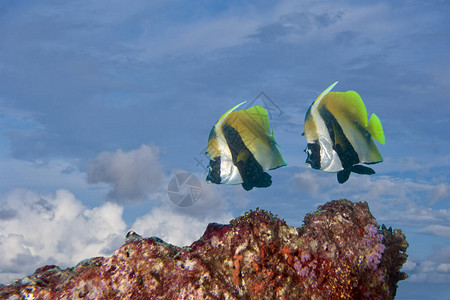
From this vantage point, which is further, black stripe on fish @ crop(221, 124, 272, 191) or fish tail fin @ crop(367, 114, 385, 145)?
black stripe on fish @ crop(221, 124, 272, 191)

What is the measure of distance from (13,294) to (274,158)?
4.36m

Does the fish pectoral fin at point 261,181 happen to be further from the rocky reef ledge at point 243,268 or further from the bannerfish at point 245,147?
the rocky reef ledge at point 243,268

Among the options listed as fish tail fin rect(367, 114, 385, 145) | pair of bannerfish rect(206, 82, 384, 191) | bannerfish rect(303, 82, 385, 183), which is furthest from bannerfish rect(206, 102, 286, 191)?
fish tail fin rect(367, 114, 385, 145)

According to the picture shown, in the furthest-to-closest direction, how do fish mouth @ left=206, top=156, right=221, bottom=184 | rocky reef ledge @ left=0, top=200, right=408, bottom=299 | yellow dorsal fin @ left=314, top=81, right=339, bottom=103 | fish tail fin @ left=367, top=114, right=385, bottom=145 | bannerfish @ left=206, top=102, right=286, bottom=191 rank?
1. fish mouth @ left=206, top=156, right=221, bottom=184
2. bannerfish @ left=206, top=102, right=286, bottom=191
3. fish tail fin @ left=367, top=114, right=385, bottom=145
4. yellow dorsal fin @ left=314, top=81, right=339, bottom=103
5. rocky reef ledge @ left=0, top=200, right=408, bottom=299

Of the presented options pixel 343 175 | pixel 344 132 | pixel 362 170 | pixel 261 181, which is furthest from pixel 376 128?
pixel 261 181

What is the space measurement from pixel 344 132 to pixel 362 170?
2.44 feet

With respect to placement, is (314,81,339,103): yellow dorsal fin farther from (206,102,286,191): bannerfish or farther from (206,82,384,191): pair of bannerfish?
(206,102,286,191): bannerfish

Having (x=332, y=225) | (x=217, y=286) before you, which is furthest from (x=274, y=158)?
(x=217, y=286)

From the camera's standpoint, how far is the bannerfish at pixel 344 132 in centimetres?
625

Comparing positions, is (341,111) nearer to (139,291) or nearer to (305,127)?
(305,127)

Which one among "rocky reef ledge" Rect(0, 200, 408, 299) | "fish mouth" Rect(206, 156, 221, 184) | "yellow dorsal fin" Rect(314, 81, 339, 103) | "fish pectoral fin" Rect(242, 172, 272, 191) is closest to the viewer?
"rocky reef ledge" Rect(0, 200, 408, 299)

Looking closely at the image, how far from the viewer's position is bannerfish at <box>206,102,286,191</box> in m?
6.34

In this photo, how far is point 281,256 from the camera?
17.0 feet

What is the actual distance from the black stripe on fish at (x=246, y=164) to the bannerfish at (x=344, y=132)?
1.03m
